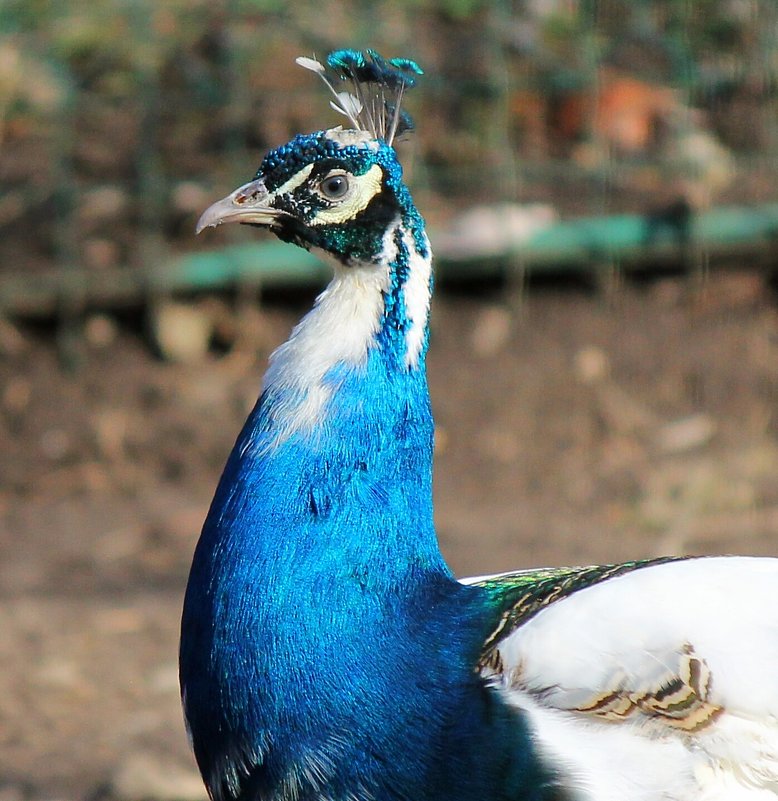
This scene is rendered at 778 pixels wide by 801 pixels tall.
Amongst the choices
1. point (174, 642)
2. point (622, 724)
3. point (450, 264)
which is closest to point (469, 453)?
point (450, 264)

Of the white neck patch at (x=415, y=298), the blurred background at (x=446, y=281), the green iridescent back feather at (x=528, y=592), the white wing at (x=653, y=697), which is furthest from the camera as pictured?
the blurred background at (x=446, y=281)

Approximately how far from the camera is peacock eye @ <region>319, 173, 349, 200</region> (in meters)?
2.27

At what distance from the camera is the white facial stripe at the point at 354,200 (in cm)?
227

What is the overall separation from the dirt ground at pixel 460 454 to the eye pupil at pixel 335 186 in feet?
4.90

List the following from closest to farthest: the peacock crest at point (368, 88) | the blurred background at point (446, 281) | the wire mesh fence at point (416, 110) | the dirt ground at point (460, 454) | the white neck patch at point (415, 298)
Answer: the white neck patch at point (415, 298)
the peacock crest at point (368, 88)
the dirt ground at point (460, 454)
the blurred background at point (446, 281)
the wire mesh fence at point (416, 110)

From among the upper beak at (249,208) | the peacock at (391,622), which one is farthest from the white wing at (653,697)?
the upper beak at (249,208)

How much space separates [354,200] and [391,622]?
62cm

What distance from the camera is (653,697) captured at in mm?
1982

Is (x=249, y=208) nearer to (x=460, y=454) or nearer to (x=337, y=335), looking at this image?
(x=337, y=335)

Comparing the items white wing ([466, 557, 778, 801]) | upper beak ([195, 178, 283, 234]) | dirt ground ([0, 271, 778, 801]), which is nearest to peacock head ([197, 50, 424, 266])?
upper beak ([195, 178, 283, 234])

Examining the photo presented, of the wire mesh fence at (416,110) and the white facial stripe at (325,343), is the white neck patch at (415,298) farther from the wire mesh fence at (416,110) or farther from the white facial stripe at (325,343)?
the wire mesh fence at (416,110)

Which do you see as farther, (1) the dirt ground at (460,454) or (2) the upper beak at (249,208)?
(1) the dirt ground at (460,454)

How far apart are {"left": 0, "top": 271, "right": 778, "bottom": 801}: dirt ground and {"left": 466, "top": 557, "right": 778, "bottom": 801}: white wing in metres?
1.52

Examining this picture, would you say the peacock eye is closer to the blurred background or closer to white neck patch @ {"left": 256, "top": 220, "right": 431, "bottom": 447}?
white neck patch @ {"left": 256, "top": 220, "right": 431, "bottom": 447}
